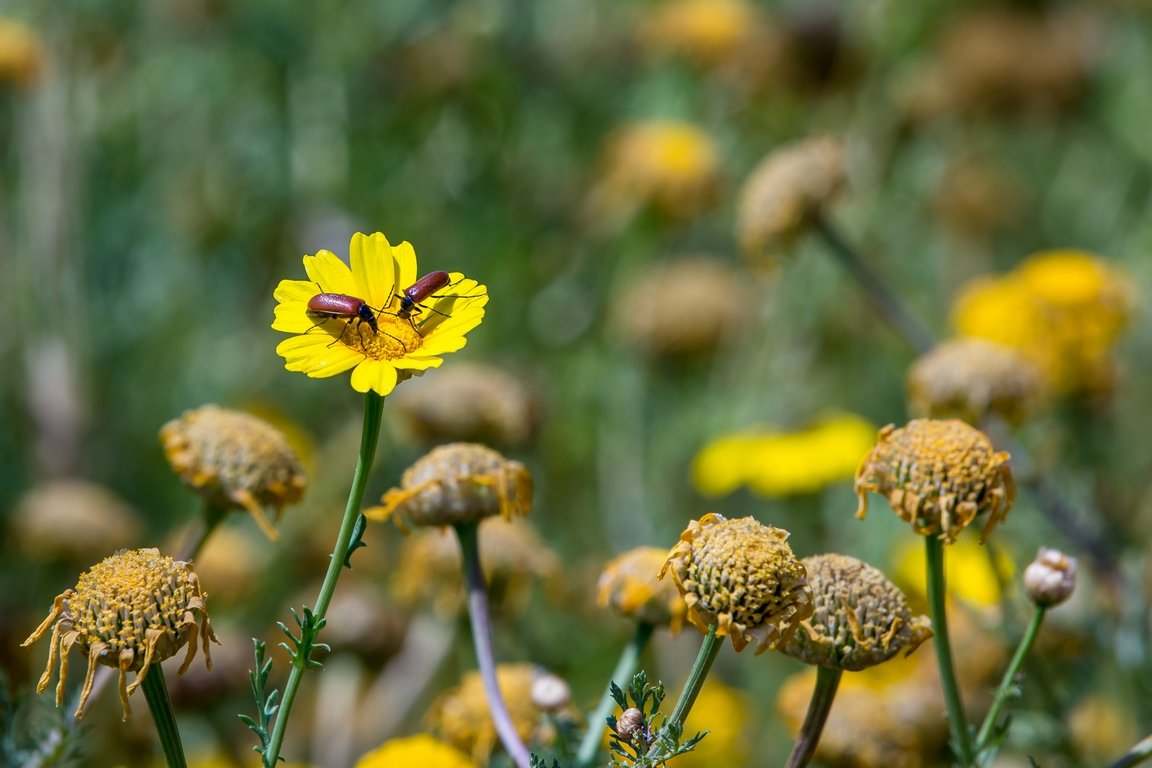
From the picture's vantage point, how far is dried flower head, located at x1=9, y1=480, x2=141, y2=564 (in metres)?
3.06

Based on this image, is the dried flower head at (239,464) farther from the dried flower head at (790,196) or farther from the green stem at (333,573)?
the dried flower head at (790,196)

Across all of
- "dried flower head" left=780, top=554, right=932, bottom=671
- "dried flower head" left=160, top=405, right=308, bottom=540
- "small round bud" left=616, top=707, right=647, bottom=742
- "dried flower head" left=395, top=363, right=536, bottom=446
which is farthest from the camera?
"dried flower head" left=395, top=363, right=536, bottom=446

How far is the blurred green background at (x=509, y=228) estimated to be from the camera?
3.95 meters

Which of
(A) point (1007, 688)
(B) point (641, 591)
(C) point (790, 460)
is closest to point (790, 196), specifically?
(C) point (790, 460)

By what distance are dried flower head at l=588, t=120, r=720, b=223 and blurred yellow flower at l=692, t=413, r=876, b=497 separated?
103 centimetres

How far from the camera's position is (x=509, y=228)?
447cm

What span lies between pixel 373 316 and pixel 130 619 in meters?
0.43

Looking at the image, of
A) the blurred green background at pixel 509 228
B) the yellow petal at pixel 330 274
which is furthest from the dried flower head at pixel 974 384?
the yellow petal at pixel 330 274

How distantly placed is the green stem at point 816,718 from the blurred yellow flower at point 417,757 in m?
0.46

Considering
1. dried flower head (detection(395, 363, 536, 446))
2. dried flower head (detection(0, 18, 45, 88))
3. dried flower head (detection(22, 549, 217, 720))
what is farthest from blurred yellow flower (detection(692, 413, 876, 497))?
dried flower head (detection(0, 18, 45, 88))

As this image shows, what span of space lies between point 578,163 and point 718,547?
3804mm

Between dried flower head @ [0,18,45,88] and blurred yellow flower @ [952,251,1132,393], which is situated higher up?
dried flower head @ [0,18,45,88]

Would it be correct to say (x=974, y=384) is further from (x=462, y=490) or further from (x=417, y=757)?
(x=417, y=757)

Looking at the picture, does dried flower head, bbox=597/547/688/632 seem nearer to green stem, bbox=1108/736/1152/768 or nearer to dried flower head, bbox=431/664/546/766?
dried flower head, bbox=431/664/546/766
